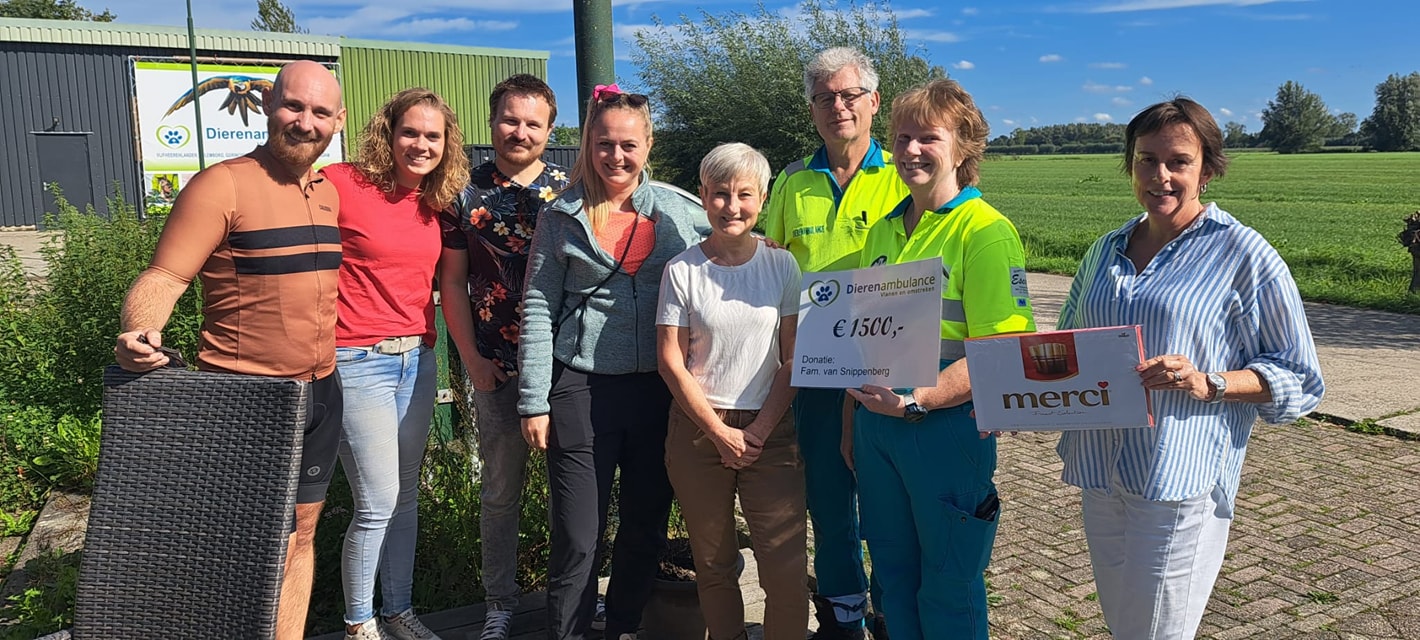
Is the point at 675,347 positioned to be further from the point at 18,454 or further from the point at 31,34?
the point at 31,34

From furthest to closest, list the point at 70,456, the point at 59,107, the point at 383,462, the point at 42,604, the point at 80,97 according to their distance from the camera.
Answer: the point at 80,97, the point at 59,107, the point at 70,456, the point at 42,604, the point at 383,462

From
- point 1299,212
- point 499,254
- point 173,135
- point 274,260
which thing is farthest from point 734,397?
point 1299,212

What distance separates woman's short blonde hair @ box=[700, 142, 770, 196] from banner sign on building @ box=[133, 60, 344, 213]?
986 inches

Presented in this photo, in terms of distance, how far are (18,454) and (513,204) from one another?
14.1 ft

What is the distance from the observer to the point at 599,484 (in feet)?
11.0

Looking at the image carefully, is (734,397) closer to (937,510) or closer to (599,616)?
(937,510)

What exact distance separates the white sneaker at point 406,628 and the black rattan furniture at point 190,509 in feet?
3.96

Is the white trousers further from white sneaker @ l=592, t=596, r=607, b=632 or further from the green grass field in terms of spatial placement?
white sneaker @ l=592, t=596, r=607, b=632

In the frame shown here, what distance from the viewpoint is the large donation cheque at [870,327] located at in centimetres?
278

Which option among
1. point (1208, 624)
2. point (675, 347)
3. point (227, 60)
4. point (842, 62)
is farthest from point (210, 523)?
point (227, 60)

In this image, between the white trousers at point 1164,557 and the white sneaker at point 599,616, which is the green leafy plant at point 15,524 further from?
the white trousers at point 1164,557

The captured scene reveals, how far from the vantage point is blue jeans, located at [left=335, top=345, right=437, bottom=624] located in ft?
10.8

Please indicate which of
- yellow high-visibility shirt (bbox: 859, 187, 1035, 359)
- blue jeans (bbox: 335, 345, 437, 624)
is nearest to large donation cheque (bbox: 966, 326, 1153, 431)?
yellow high-visibility shirt (bbox: 859, 187, 1035, 359)

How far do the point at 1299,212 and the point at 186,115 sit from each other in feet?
135
